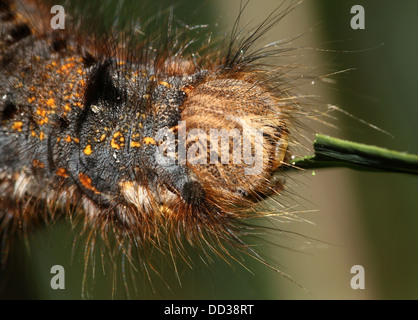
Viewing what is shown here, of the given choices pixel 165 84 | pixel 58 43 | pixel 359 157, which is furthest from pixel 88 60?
pixel 359 157

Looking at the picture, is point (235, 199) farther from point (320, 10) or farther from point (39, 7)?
point (320, 10)

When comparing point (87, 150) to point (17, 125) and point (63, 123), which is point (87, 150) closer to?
point (63, 123)

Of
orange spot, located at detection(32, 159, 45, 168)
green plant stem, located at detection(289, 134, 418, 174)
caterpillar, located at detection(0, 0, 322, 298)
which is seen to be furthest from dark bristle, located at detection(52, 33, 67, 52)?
green plant stem, located at detection(289, 134, 418, 174)

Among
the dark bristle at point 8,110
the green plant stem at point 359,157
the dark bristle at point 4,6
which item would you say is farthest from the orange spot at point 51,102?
the green plant stem at point 359,157

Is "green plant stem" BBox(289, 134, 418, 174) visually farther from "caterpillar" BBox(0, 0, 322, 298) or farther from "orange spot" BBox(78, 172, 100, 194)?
"orange spot" BBox(78, 172, 100, 194)

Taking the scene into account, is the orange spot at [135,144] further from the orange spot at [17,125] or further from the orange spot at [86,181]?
the orange spot at [17,125]
